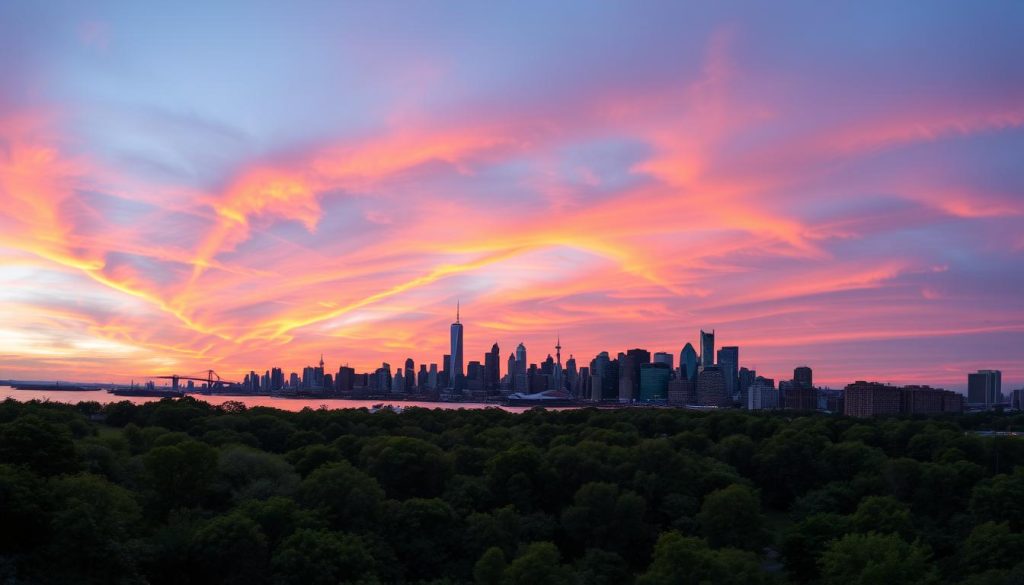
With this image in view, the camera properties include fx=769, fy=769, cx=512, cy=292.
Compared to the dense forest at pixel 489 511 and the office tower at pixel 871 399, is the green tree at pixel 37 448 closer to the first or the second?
the dense forest at pixel 489 511

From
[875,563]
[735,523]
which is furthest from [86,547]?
[735,523]

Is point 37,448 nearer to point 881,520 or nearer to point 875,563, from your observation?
point 875,563

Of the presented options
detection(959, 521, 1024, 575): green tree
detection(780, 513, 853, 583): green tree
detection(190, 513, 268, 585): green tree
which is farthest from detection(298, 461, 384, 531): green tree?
detection(959, 521, 1024, 575): green tree

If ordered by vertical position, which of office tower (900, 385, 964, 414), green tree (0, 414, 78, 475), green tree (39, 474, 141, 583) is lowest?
office tower (900, 385, 964, 414)

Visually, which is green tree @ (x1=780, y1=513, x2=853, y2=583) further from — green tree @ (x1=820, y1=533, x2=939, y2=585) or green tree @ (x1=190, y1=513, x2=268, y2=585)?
green tree @ (x1=190, y1=513, x2=268, y2=585)

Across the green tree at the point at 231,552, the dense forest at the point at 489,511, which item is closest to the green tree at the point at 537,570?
the dense forest at the point at 489,511

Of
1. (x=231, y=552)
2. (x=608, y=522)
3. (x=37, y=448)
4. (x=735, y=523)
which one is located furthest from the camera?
(x=608, y=522)
